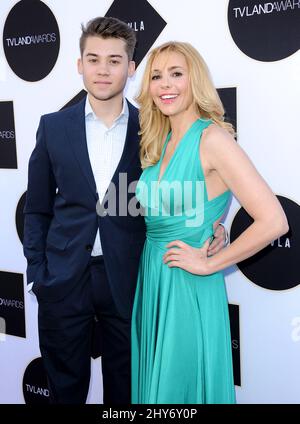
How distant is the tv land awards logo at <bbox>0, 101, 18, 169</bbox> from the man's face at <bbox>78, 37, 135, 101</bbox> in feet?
2.95

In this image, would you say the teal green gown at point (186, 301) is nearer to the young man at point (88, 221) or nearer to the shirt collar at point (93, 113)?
the young man at point (88, 221)

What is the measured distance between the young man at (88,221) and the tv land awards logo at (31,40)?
2.00ft

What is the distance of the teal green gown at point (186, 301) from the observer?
1488 mm

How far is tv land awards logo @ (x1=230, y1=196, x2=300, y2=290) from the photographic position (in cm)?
184

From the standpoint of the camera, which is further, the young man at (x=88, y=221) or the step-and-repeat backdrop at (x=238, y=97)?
the step-and-repeat backdrop at (x=238, y=97)

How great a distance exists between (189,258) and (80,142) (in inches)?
22.8

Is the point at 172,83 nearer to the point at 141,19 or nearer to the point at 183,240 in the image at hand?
the point at 183,240

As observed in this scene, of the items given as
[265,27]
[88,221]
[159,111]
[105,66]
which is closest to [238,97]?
[265,27]

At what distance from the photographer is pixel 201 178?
1466 mm

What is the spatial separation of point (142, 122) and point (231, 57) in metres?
0.49

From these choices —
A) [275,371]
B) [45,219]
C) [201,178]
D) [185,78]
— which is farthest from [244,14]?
[275,371]

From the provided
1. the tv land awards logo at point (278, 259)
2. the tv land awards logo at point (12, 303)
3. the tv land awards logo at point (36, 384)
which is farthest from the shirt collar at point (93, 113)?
the tv land awards logo at point (36, 384)

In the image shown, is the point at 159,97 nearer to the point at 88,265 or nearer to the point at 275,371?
the point at 88,265

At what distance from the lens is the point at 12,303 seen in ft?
8.68
